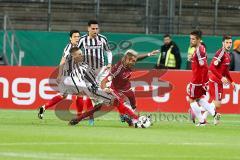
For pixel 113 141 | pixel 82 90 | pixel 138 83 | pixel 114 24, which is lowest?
pixel 138 83

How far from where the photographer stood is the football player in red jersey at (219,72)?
22234mm

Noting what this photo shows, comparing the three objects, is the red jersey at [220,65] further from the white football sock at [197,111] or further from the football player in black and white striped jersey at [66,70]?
the football player in black and white striped jersey at [66,70]

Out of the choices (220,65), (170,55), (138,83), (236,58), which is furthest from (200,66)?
(170,55)

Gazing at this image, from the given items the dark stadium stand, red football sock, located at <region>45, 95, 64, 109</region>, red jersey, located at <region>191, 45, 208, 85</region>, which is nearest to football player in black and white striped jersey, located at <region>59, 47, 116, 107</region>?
red football sock, located at <region>45, 95, 64, 109</region>

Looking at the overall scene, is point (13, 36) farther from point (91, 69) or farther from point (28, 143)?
point (28, 143)

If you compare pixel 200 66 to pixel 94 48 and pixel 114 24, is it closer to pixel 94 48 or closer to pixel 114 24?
pixel 94 48

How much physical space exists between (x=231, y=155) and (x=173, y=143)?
1.90 meters

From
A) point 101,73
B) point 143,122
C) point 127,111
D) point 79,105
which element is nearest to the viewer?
point 143,122

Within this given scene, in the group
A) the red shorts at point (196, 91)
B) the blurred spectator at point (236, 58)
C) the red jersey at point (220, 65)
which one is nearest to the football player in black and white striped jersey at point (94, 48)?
the red shorts at point (196, 91)

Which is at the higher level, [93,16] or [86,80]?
[93,16]

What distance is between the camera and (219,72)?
22.3 metres

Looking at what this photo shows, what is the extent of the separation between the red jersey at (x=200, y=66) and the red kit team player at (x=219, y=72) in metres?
1.85

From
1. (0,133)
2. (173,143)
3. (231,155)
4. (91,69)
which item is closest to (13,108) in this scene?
(91,69)

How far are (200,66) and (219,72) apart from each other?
83.6 inches
